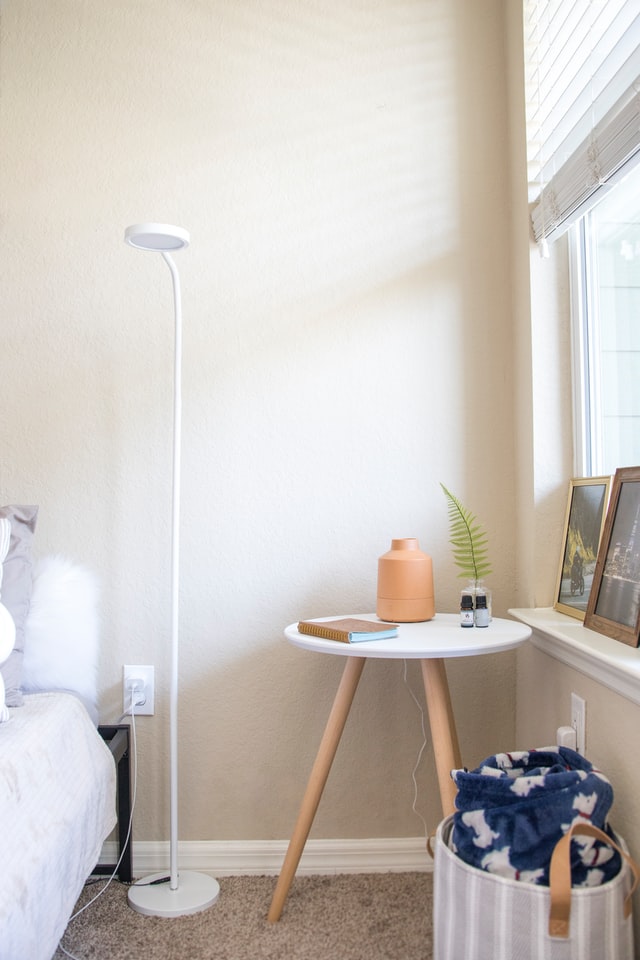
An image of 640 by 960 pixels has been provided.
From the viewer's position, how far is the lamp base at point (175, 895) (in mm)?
1715

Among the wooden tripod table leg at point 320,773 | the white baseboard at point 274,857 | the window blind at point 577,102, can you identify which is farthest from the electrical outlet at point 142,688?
the window blind at point 577,102

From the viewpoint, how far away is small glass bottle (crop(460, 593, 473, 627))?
5.58 ft

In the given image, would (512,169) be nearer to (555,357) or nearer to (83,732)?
(555,357)

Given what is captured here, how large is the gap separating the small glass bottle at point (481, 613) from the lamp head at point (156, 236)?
3.22ft

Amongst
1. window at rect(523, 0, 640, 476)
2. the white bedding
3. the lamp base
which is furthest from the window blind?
the lamp base

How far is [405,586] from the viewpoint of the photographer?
5.75 feet

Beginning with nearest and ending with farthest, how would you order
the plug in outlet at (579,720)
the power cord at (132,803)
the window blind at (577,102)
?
the window blind at (577,102)
the plug in outlet at (579,720)
the power cord at (132,803)

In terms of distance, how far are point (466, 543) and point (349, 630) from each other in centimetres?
41

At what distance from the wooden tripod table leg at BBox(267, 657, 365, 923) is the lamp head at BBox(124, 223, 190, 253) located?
95cm

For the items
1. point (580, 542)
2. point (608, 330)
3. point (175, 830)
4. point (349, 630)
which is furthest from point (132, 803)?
point (608, 330)

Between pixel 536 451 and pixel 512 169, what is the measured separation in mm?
734

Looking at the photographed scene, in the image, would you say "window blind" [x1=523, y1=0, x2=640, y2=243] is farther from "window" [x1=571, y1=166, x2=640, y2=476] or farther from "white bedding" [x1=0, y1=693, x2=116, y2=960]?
"white bedding" [x1=0, y1=693, x2=116, y2=960]

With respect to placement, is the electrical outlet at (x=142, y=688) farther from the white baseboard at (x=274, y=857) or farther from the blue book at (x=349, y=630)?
the blue book at (x=349, y=630)

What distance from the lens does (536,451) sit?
1.88m
